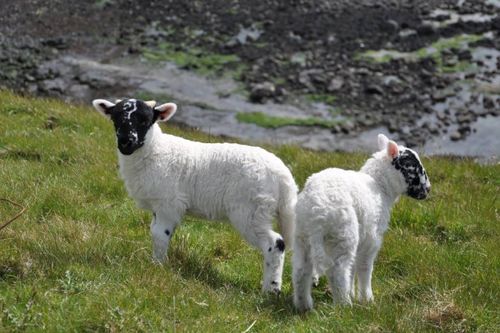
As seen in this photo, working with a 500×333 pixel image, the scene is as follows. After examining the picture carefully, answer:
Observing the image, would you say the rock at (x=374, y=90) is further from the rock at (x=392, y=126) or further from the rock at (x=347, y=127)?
the rock at (x=347, y=127)

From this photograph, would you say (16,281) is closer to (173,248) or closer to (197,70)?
(173,248)

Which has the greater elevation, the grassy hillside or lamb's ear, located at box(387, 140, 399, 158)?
lamb's ear, located at box(387, 140, 399, 158)

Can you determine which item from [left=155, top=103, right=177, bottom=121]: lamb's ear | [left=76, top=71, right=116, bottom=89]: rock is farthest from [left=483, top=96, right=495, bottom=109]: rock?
[left=155, top=103, right=177, bottom=121]: lamb's ear

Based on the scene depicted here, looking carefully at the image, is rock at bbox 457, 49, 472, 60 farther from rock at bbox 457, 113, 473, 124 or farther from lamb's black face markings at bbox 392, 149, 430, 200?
lamb's black face markings at bbox 392, 149, 430, 200

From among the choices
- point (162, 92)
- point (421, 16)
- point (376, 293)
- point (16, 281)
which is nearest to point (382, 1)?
point (421, 16)

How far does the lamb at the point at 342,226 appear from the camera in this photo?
22.6 ft

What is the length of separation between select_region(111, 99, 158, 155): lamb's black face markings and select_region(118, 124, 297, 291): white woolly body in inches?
7.0

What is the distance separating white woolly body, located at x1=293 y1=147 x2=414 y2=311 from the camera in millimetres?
6887

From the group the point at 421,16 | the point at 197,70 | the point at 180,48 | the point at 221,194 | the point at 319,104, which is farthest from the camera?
the point at 421,16

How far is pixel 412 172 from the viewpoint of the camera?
7.86m

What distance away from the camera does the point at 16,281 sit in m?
6.46

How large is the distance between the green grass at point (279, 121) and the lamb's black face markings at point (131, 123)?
1450cm

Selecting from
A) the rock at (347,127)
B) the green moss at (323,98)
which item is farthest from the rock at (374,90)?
the rock at (347,127)

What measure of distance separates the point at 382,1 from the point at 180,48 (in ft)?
35.8
